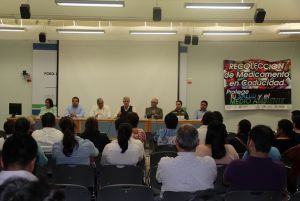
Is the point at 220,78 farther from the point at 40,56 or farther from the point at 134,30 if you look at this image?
the point at 40,56

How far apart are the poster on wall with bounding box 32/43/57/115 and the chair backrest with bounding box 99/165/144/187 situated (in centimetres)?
800

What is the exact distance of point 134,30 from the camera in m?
10.6

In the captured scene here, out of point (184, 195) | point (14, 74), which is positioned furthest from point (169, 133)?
point (14, 74)

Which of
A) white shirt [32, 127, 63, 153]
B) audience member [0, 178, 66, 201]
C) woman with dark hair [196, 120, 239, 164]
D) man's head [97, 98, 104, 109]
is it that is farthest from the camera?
man's head [97, 98, 104, 109]

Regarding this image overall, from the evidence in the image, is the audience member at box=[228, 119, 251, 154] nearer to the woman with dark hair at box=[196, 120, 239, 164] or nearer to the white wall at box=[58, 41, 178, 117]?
the woman with dark hair at box=[196, 120, 239, 164]

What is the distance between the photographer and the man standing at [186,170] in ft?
11.2

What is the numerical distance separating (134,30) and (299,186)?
696 cm

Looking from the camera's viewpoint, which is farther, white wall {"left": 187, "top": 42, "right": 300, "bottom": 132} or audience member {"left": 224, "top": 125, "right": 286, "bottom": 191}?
white wall {"left": 187, "top": 42, "right": 300, "bottom": 132}

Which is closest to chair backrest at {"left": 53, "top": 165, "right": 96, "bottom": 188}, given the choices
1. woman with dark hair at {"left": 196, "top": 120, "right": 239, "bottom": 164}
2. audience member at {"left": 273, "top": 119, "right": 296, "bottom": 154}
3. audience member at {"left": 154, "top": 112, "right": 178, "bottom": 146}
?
woman with dark hair at {"left": 196, "top": 120, "right": 239, "bottom": 164}

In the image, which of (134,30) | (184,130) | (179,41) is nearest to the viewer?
(184,130)

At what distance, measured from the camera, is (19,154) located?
2545mm

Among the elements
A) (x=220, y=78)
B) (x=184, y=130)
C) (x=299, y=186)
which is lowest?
(x=299, y=186)

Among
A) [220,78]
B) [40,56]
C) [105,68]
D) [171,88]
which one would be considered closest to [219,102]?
[220,78]

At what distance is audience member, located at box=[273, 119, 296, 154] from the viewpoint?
203 inches
